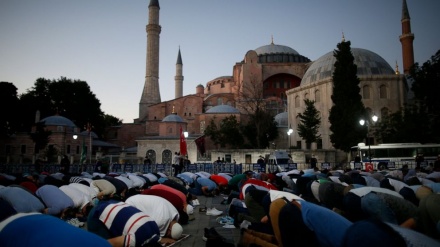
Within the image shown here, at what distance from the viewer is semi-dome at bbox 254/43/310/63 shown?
162 feet

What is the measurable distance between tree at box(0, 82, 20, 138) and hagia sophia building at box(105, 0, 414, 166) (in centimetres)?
1380

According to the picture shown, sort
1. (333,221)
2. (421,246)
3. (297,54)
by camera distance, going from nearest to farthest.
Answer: (421,246) → (333,221) → (297,54)

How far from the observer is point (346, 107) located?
83.9 feet

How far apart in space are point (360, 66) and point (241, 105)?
50.1ft

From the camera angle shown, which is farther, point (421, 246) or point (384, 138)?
point (384, 138)

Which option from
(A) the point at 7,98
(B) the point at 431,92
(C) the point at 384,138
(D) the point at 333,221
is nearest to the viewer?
(D) the point at 333,221

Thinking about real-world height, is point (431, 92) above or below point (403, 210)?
above

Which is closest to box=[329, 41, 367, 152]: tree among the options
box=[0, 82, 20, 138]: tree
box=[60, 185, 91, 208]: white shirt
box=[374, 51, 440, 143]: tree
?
box=[374, 51, 440, 143]: tree

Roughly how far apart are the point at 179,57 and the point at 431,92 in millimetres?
47580

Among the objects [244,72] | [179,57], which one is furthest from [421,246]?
[179,57]

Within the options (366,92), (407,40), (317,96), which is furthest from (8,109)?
(407,40)

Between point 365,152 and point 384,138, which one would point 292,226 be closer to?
point 365,152

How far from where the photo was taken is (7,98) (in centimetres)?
3375

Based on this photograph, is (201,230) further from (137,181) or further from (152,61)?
(152,61)
